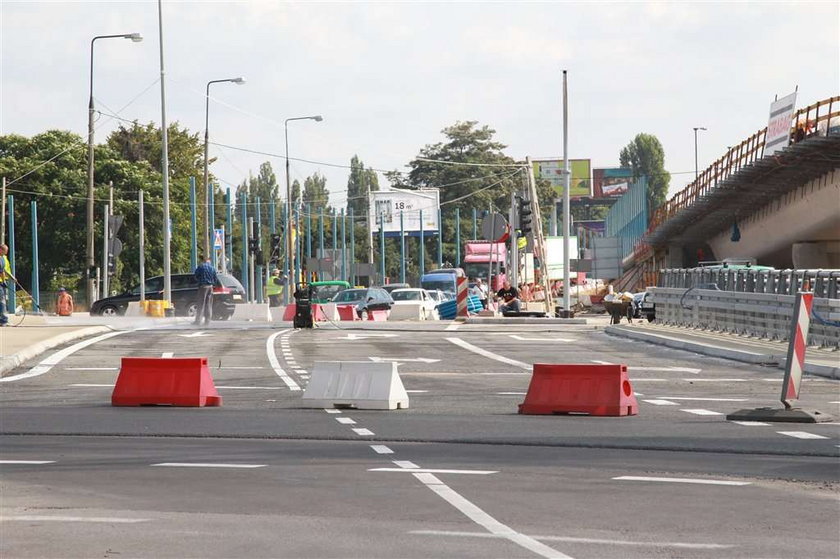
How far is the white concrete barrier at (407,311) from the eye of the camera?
54.8 m

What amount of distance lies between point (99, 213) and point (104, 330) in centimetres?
5583

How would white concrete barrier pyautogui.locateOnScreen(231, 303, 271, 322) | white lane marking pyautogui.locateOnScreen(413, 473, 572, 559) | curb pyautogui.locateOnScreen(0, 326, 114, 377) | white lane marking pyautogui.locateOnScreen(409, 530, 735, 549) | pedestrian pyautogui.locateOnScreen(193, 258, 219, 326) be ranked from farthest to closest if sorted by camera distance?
1. white concrete barrier pyautogui.locateOnScreen(231, 303, 271, 322)
2. pedestrian pyautogui.locateOnScreen(193, 258, 219, 326)
3. curb pyautogui.locateOnScreen(0, 326, 114, 377)
4. white lane marking pyautogui.locateOnScreen(409, 530, 735, 549)
5. white lane marking pyautogui.locateOnScreen(413, 473, 572, 559)

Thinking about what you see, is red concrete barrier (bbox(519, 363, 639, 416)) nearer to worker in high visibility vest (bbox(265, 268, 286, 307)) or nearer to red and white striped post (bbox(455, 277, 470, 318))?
red and white striped post (bbox(455, 277, 470, 318))

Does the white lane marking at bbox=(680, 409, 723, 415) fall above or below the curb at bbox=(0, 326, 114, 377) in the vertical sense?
below

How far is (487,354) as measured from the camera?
29359mm

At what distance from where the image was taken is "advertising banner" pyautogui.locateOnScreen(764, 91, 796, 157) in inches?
2044

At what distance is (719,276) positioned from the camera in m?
36.2

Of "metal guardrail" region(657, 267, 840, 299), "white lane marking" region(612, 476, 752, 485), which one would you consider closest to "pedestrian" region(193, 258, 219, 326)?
"metal guardrail" region(657, 267, 840, 299)

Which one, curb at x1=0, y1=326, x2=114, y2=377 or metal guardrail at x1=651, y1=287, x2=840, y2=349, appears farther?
metal guardrail at x1=651, y1=287, x2=840, y2=349

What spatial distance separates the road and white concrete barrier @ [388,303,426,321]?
33.0 m

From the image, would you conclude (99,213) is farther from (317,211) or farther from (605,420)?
(317,211)

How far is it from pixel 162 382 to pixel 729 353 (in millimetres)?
11874

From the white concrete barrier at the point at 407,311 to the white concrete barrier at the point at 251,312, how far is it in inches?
169

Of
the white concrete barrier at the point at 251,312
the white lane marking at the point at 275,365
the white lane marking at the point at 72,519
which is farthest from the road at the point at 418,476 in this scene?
the white concrete barrier at the point at 251,312
